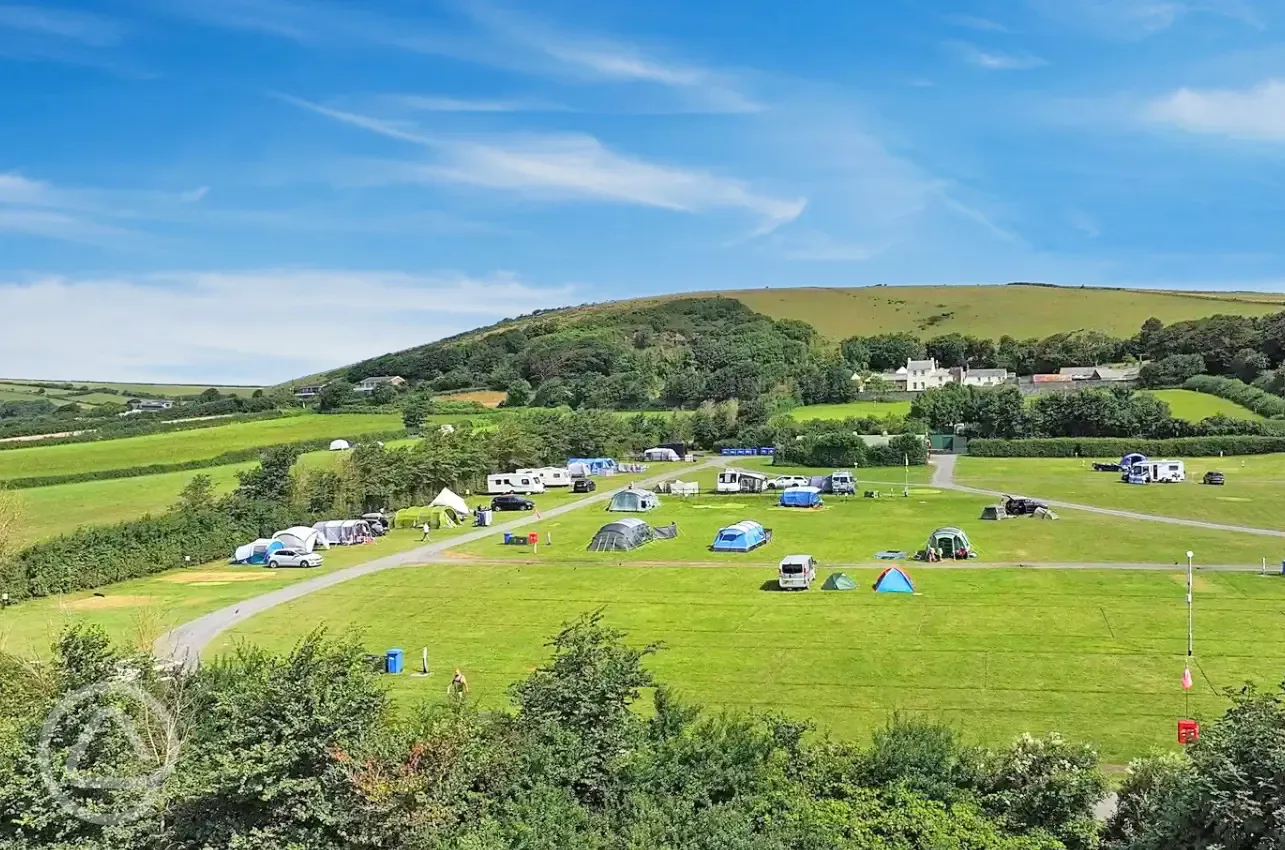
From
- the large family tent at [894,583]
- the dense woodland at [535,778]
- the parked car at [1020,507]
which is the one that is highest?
the dense woodland at [535,778]

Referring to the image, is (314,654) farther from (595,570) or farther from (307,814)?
(595,570)

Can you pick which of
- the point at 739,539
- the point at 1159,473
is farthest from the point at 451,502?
the point at 1159,473

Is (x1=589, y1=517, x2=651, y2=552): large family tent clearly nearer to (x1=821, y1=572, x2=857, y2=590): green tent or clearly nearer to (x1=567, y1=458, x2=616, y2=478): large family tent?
(x1=821, y1=572, x2=857, y2=590): green tent

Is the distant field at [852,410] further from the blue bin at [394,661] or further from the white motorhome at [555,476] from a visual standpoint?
the blue bin at [394,661]

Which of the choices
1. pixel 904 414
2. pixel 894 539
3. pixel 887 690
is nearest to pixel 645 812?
pixel 887 690

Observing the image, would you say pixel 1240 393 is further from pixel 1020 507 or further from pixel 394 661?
pixel 394 661

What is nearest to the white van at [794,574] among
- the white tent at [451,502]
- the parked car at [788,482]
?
the white tent at [451,502]

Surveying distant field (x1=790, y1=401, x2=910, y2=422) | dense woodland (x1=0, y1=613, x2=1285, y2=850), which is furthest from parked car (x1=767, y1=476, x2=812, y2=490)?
dense woodland (x1=0, y1=613, x2=1285, y2=850)
